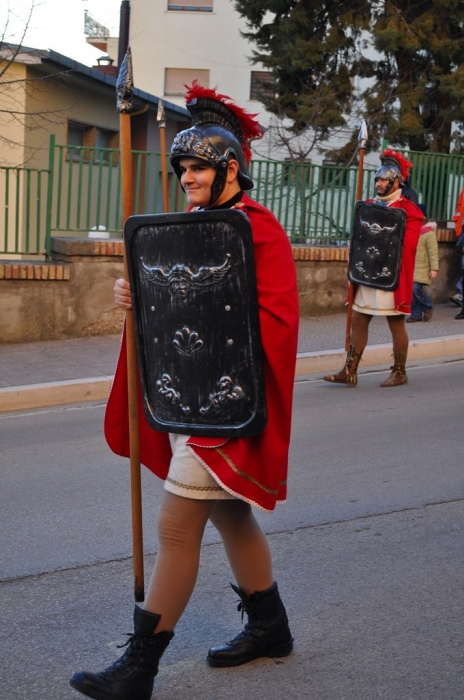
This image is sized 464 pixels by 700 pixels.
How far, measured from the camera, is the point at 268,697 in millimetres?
3410

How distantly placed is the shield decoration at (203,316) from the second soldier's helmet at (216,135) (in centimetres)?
25

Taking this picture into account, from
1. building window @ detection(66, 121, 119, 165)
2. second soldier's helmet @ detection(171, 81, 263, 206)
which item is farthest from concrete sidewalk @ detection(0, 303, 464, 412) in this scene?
building window @ detection(66, 121, 119, 165)

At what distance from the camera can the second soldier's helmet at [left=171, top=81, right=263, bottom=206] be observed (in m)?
3.33

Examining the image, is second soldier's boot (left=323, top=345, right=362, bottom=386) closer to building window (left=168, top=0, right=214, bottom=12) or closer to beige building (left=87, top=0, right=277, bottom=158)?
beige building (left=87, top=0, right=277, bottom=158)

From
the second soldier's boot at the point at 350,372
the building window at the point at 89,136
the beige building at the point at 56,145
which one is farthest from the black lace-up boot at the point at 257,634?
the building window at the point at 89,136

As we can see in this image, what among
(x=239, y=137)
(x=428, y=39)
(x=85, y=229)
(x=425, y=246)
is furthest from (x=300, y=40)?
(x=239, y=137)

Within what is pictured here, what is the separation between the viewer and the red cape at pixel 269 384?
3234 mm

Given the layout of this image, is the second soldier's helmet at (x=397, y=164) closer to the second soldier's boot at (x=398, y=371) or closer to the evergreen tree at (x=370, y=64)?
the second soldier's boot at (x=398, y=371)

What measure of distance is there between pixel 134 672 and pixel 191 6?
1473 inches

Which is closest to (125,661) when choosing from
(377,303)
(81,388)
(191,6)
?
(81,388)

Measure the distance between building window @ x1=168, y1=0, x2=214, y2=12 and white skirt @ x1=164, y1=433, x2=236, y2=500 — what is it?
121 feet

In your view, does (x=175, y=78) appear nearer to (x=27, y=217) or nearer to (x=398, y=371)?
(x=27, y=217)

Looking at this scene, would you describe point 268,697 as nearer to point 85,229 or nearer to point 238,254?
point 238,254

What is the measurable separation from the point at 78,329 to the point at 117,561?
7.22m
